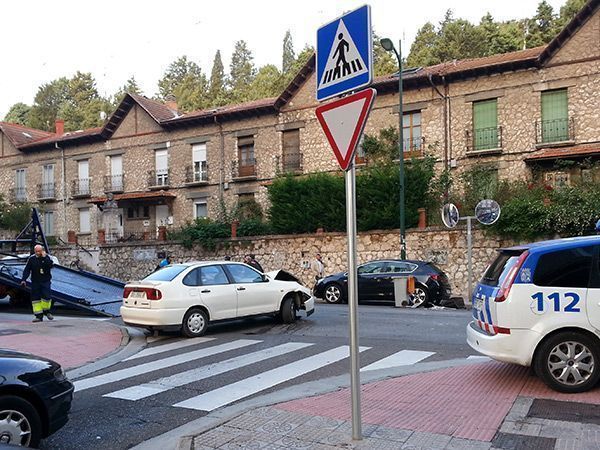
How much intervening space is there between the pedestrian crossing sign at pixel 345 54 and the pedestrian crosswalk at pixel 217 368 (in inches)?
144

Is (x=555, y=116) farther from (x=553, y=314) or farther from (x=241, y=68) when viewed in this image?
(x=241, y=68)

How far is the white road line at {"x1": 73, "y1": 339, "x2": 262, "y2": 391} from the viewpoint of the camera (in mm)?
7504

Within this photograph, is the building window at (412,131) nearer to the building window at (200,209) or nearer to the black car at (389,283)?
the black car at (389,283)

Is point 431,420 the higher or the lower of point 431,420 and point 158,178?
the lower

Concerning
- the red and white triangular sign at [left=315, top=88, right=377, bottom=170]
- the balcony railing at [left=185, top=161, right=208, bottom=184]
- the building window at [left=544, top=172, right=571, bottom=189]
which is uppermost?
the balcony railing at [left=185, top=161, right=208, bottom=184]

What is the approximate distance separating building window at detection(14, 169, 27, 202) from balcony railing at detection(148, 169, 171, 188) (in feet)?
38.3

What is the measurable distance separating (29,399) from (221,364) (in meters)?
3.94

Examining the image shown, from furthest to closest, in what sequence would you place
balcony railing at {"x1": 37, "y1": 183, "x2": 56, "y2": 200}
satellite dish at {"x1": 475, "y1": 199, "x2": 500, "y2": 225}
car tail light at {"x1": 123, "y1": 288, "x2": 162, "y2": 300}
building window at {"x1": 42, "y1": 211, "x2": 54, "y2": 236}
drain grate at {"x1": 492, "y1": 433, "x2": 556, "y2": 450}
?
building window at {"x1": 42, "y1": 211, "x2": 54, "y2": 236}, balcony railing at {"x1": 37, "y1": 183, "x2": 56, "y2": 200}, satellite dish at {"x1": 475, "y1": 199, "x2": 500, "y2": 225}, car tail light at {"x1": 123, "y1": 288, "x2": 162, "y2": 300}, drain grate at {"x1": 492, "y1": 433, "x2": 556, "y2": 450}

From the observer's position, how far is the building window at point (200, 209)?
34344 millimetres

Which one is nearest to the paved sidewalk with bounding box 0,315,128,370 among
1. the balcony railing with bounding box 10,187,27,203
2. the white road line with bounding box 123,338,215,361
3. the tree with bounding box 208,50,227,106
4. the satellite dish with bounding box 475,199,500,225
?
the white road line with bounding box 123,338,215,361

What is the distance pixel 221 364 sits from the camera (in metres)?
8.34

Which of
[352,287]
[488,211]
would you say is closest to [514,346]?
[352,287]

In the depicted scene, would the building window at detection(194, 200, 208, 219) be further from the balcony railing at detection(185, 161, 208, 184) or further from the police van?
the police van

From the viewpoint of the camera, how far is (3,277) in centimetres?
1523
